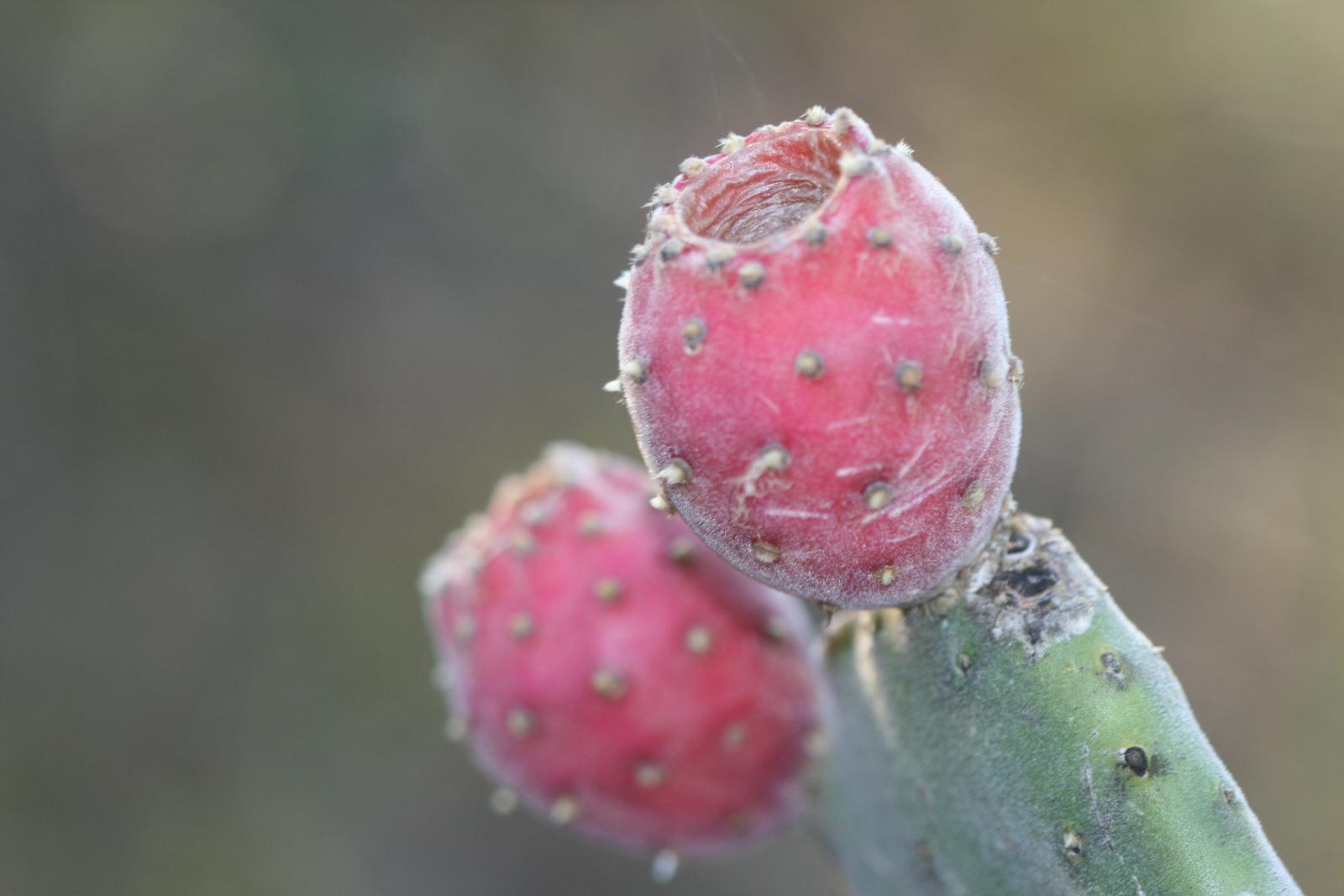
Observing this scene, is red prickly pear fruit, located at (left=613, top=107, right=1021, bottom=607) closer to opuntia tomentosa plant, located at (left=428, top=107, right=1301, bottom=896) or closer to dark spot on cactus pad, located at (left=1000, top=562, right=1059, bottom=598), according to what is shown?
opuntia tomentosa plant, located at (left=428, top=107, right=1301, bottom=896)

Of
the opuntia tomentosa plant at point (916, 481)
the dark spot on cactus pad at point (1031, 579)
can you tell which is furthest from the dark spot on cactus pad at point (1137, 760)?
the dark spot on cactus pad at point (1031, 579)

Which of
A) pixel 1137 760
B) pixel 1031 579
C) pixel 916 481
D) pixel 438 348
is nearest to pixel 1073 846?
pixel 1137 760

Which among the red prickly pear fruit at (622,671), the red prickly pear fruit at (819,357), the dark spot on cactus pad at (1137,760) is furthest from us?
the red prickly pear fruit at (622,671)

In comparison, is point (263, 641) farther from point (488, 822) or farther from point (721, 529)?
point (721, 529)

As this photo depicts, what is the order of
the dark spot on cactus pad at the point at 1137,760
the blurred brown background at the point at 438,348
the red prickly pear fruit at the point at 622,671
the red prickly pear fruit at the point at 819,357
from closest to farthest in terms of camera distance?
the red prickly pear fruit at the point at 819,357
the dark spot on cactus pad at the point at 1137,760
the red prickly pear fruit at the point at 622,671
the blurred brown background at the point at 438,348

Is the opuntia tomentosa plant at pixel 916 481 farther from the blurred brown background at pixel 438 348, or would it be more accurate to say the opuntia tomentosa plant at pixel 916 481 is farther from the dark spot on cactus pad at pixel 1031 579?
the blurred brown background at pixel 438 348

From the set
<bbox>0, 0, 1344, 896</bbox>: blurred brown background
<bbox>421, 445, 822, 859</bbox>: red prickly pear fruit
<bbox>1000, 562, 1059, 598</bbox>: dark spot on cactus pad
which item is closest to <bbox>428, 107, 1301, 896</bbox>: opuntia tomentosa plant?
<bbox>1000, 562, 1059, 598</bbox>: dark spot on cactus pad
